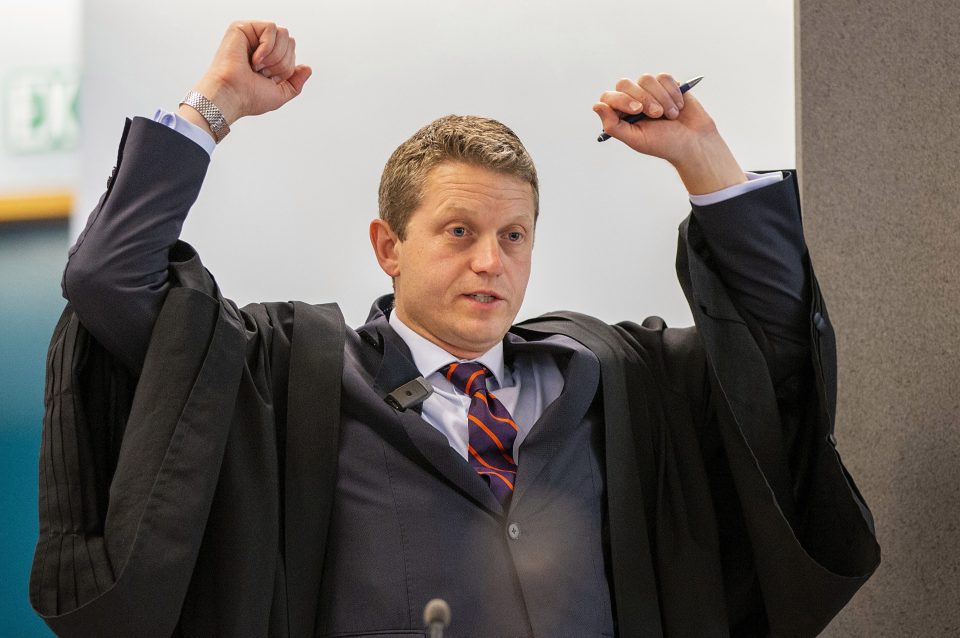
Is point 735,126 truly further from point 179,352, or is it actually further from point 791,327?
point 179,352

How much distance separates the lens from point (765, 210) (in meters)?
1.73

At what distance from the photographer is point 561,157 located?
2.35 metres

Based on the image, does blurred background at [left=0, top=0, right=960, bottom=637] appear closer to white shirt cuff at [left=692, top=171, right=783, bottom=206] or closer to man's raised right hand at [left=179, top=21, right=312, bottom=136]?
white shirt cuff at [left=692, top=171, right=783, bottom=206]

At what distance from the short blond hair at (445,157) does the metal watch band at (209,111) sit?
349 mm

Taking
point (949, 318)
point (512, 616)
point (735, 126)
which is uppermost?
point (735, 126)

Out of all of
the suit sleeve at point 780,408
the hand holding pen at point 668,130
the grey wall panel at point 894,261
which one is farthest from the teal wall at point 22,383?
the grey wall panel at point 894,261

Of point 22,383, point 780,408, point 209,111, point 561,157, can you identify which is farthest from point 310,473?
point 561,157

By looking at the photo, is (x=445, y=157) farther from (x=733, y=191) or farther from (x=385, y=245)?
(x=733, y=191)

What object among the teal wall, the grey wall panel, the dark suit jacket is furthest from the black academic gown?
the teal wall

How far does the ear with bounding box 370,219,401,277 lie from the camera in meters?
1.91

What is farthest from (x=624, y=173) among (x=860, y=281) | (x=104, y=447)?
(x=104, y=447)

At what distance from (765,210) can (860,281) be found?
19.3 inches

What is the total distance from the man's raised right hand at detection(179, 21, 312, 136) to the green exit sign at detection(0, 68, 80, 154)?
71 cm

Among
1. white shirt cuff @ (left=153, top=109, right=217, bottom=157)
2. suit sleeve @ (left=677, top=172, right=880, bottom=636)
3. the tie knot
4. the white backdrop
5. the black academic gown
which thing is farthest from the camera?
the white backdrop
